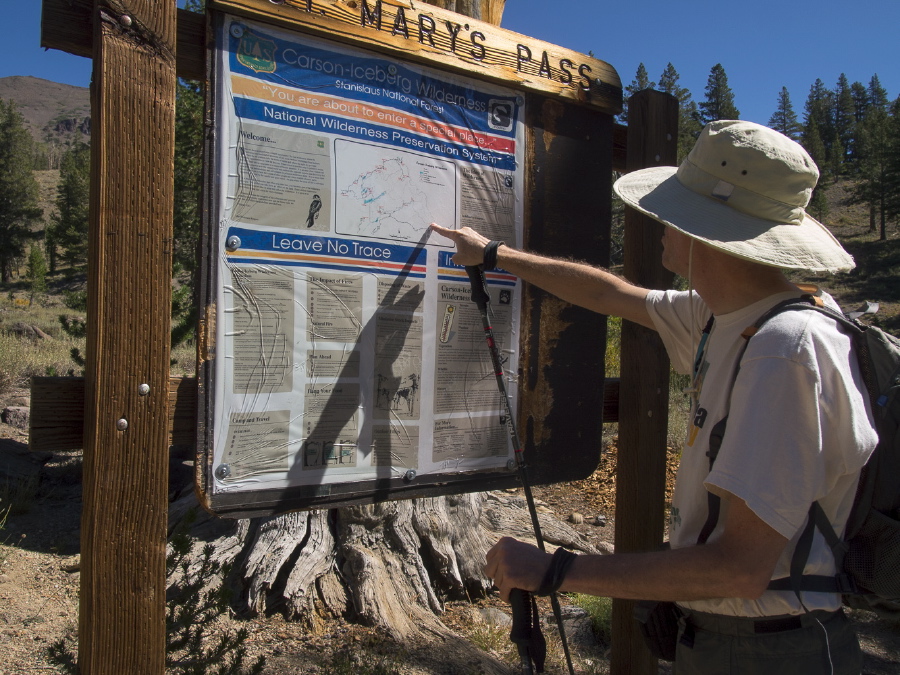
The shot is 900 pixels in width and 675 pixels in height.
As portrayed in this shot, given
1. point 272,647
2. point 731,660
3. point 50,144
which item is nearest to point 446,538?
point 272,647

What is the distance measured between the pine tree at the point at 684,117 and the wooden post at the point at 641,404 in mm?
11084

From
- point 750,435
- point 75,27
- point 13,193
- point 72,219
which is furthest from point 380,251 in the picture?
point 13,193

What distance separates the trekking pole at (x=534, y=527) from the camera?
4.96ft

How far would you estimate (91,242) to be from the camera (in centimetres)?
151

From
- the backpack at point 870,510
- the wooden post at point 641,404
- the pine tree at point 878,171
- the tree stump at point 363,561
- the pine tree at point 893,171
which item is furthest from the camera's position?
the pine tree at point 878,171

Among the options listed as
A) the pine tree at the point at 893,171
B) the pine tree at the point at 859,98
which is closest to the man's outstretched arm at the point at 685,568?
the pine tree at the point at 893,171

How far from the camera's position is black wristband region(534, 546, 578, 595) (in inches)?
55.5

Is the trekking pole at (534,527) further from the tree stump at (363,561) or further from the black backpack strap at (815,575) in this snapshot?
the tree stump at (363,561)

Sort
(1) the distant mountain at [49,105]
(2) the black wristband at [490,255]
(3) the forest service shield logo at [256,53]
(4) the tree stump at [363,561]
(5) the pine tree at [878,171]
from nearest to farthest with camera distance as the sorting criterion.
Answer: (3) the forest service shield logo at [256,53] → (2) the black wristband at [490,255] → (4) the tree stump at [363,561] → (5) the pine tree at [878,171] → (1) the distant mountain at [49,105]

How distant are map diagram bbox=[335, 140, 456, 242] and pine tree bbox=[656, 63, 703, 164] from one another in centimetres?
1183

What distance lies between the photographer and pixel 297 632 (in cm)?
342

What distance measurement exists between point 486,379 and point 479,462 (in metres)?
0.27

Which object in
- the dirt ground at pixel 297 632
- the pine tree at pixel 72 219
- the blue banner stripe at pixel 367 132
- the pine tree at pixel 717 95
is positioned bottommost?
the dirt ground at pixel 297 632

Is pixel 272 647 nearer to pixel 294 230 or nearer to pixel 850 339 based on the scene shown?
pixel 294 230
